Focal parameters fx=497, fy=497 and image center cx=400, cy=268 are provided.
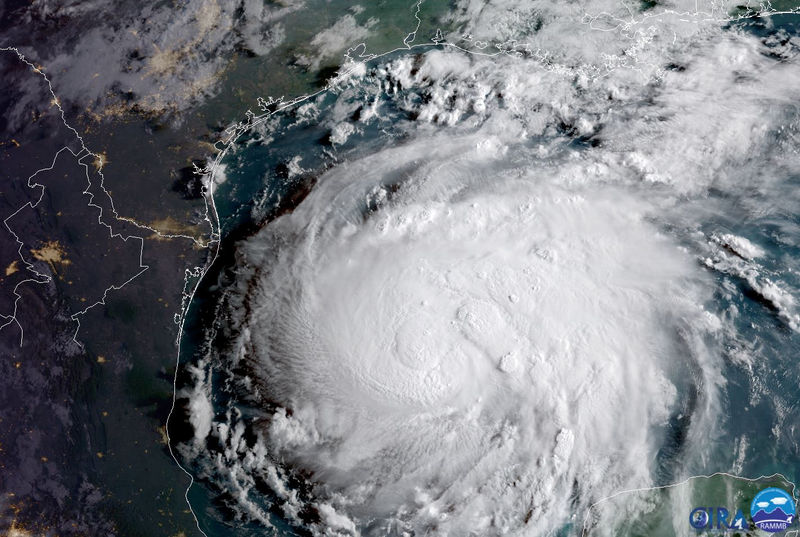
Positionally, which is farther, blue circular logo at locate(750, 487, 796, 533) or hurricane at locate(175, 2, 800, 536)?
blue circular logo at locate(750, 487, 796, 533)

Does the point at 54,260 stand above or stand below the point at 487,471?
above

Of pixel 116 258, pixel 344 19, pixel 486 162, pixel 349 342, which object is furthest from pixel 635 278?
pixel 116 258

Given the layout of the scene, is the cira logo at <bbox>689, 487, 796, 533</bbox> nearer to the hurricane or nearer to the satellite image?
the satellite image

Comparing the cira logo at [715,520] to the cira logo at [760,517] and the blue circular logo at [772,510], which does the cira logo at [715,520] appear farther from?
the blue circular logo at [772,510]

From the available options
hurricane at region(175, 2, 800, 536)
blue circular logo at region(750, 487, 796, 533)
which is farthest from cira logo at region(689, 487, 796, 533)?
hurricane at region(175, 2, 800, 536)

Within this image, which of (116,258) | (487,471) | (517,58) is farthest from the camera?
(517,58)

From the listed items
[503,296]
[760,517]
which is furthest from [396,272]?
[760,517]

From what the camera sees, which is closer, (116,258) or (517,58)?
(116,258)

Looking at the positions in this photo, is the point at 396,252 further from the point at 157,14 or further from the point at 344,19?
the point at 157,14
